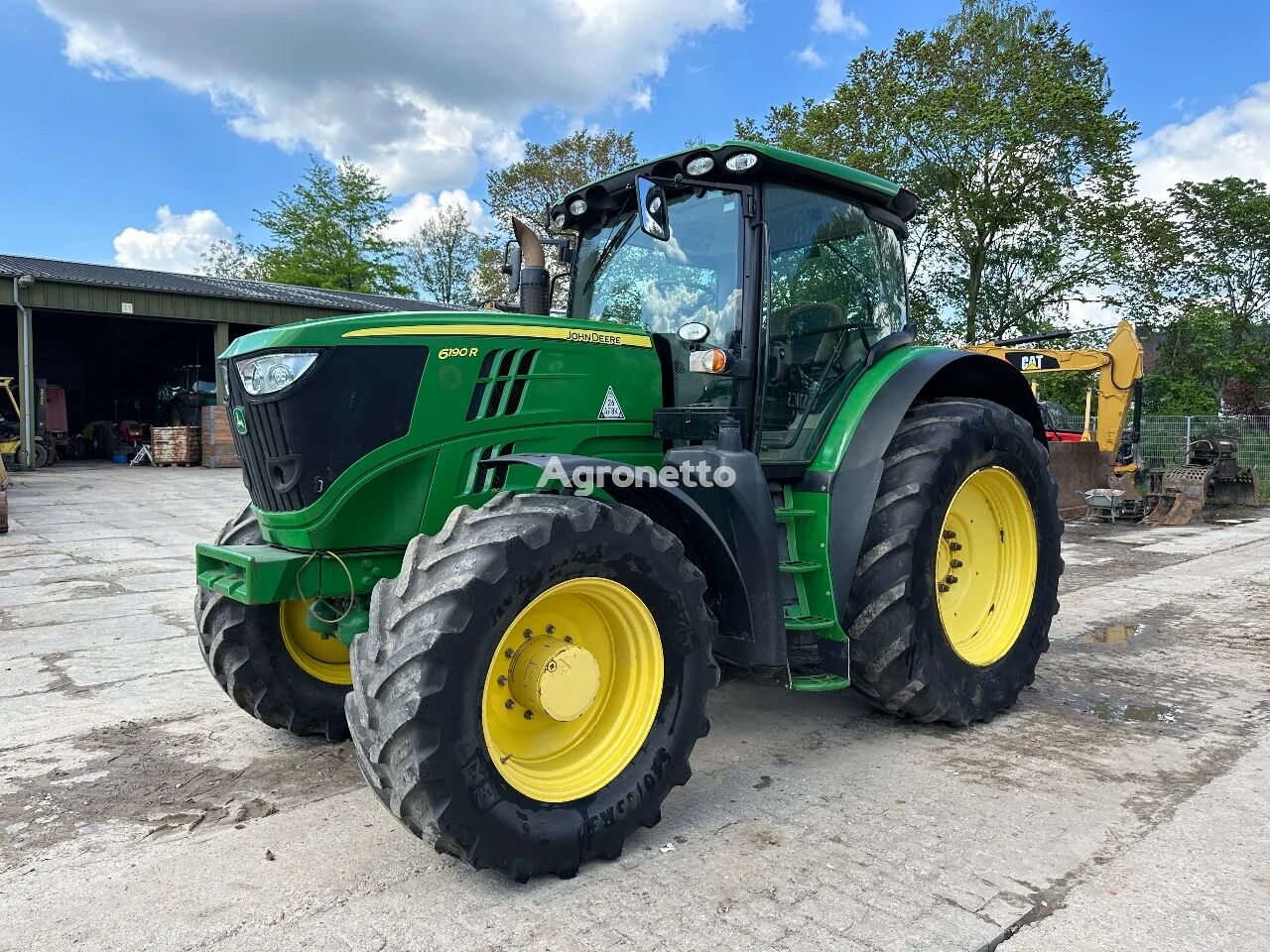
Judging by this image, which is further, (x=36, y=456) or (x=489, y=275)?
(x=489, y=275)

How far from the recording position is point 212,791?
10.8 ft

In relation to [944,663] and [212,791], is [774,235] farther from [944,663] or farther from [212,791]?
[212,791]

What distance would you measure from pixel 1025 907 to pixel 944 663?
138 centimetres

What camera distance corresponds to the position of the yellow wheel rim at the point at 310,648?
367cm

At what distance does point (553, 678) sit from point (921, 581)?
1.74 metres

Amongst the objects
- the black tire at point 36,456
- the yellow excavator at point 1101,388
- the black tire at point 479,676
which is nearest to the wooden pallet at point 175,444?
the black tire at point 36,456

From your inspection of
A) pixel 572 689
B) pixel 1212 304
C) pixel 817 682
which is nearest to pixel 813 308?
pixel 817 682

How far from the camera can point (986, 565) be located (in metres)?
4.43

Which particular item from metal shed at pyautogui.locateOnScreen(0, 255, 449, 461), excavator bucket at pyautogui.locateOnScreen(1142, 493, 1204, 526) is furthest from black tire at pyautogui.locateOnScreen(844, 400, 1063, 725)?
metal shed at pyautogui.locateOnScreen(0, 255, 449, 461)

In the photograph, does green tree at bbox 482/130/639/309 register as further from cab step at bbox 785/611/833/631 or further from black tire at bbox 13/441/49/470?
cab step at bbox 785/611/833/631

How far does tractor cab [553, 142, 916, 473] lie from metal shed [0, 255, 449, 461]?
10.1m

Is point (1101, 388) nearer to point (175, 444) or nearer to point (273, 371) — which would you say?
point (273, 371)

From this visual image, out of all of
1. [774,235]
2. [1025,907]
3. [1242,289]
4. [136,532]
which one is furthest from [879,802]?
[1242,289]

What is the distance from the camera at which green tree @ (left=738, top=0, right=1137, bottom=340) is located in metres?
20.0
